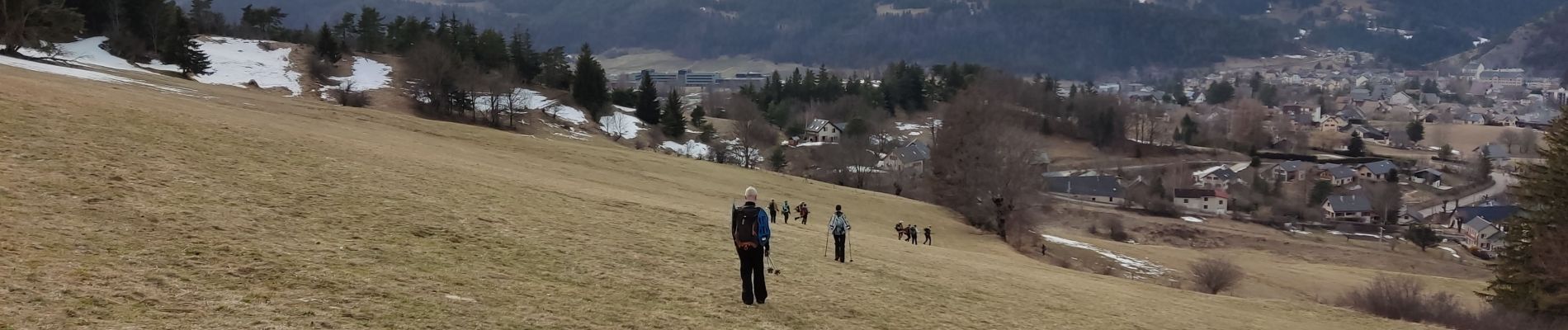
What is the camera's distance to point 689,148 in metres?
74.8

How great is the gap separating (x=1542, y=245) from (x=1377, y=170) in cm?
10122

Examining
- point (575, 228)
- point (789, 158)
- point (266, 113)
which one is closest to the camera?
point (575, 228)

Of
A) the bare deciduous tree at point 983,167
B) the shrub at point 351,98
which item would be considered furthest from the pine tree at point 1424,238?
the shrub at point 351,98

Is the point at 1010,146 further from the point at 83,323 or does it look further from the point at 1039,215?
the point at 83,323

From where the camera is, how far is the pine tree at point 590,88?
272 feet

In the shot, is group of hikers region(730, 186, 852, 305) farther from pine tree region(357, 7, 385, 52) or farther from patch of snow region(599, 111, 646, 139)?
pine tree region(357, 7, 385, 52)

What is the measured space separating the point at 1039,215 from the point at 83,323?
4726 cm

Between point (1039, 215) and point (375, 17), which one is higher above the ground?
point (375, 17)

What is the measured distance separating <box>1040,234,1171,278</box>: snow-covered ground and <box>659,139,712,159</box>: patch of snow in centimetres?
3357

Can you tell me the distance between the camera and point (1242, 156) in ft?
416

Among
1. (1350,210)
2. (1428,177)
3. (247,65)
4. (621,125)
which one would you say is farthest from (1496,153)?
(247,65)

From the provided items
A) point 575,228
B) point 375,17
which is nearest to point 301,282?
point 575,228

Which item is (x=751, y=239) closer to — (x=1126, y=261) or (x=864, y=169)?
(x=1126, y=261)

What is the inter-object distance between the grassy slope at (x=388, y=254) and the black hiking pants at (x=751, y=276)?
243 mm
